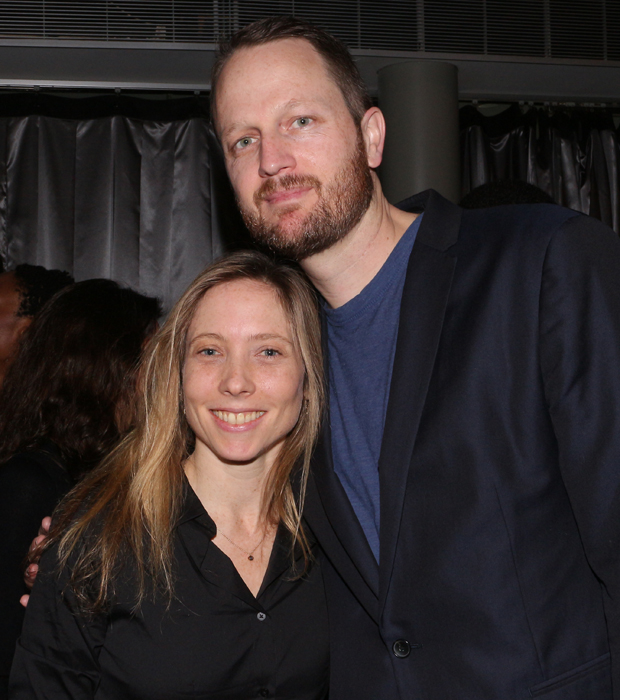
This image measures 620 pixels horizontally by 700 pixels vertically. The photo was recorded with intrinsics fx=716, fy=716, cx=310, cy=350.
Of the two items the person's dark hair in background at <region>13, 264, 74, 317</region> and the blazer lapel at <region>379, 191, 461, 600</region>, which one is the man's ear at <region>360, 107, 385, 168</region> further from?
the person's dark hair in background at <region>13, 264, 74, 317</region>

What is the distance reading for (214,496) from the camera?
164cm

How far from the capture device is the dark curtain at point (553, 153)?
4.07 m

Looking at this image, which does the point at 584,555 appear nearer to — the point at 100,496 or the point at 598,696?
the point at 598,696

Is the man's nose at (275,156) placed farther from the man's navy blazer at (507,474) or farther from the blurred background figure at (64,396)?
the blurred background figure at (64,396)

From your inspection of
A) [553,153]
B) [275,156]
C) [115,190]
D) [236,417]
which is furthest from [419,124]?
[236,417]

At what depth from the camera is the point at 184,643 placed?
1.43 metres

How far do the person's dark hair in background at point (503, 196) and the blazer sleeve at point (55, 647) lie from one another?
4.61 ft

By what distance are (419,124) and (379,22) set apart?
50 cm

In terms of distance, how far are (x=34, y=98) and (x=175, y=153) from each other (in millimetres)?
766

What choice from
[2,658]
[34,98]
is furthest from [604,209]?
[2,658]

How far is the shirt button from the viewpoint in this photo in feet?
4.03

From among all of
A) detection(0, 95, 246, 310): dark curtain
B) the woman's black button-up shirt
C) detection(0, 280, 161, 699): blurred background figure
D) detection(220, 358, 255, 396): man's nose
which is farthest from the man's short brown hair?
detection(0, 95, 246, 310): dark curtain

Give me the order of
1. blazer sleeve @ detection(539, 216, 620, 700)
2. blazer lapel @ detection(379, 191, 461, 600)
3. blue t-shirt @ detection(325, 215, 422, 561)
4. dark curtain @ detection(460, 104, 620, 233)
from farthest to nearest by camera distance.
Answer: dark curtain @ detection(460, 104, 620, 233), blue t-shirt @ detection(325, 215, 422, 561), blazer lapel @ detection(379, 191, 461, 600), blazer sleeve @ detection(539, 216, 620, 700)

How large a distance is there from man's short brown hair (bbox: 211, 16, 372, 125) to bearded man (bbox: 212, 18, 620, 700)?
0.17 ft
